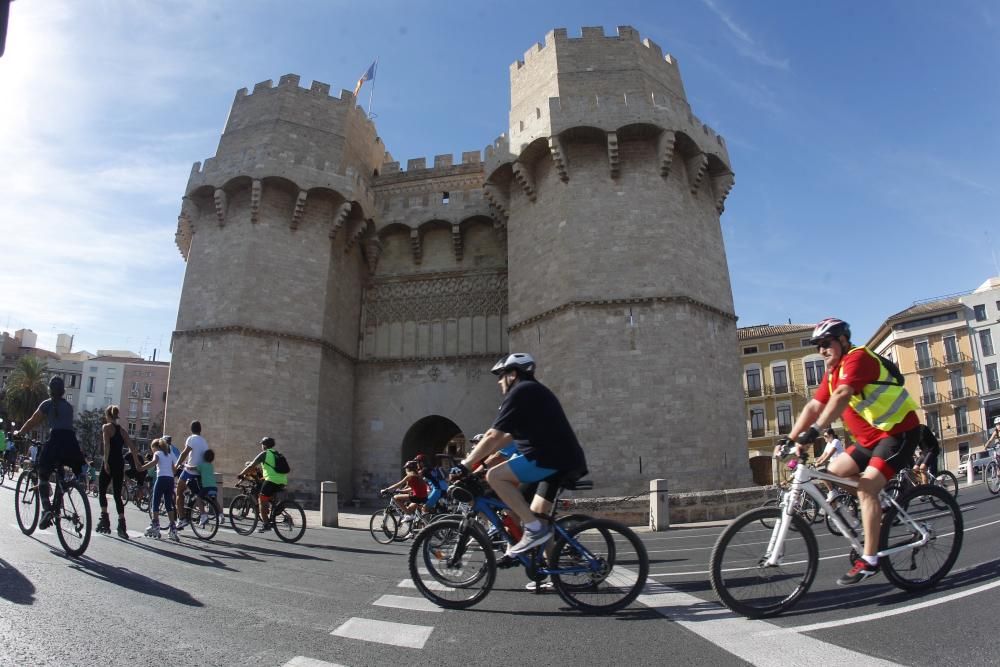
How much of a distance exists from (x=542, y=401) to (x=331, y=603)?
2.04m

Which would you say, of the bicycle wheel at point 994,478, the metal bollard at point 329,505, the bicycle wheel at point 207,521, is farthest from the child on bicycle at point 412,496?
the bicycle wheel at point 994,478

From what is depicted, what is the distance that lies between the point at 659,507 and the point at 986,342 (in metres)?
34.5

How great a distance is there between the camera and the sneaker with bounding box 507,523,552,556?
3883 mm

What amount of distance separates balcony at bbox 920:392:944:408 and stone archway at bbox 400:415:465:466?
28770 millimetres

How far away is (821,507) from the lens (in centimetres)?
367

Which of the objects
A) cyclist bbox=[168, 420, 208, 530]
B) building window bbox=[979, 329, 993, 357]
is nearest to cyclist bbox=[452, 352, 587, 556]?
cyclist bbox=[168, 420, 208, 530]

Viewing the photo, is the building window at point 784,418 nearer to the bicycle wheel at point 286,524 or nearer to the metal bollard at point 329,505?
the metal bollard at point 329,505

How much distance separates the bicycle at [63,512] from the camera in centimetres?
564

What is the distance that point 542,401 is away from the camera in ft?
13.2

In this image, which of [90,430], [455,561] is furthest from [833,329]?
[90,430]

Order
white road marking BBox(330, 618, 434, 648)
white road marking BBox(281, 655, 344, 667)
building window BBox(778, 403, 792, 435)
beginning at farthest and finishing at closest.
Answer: building window BBox(778, 403, 792, 435) → white road marking BBox(330, 618, 434, 648) → white road marking BBox(281, 655, 344, 667)

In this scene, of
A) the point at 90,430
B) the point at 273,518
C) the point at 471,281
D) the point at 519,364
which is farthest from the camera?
the point at 90,430

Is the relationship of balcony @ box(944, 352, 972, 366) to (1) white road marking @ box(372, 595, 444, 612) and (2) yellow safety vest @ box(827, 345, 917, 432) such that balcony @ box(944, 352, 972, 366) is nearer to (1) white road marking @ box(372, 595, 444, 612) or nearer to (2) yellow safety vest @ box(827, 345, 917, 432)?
(2) yellow safety vest @ box(827, 345, 917, 432)

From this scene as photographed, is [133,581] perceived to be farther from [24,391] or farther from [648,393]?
[24,391]
